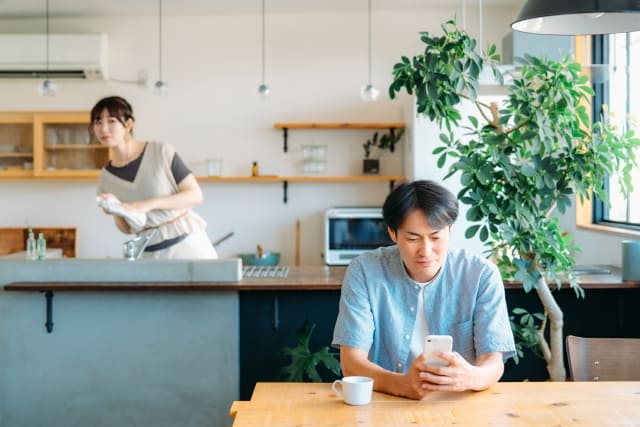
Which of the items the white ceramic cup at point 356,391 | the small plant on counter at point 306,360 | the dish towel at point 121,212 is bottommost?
the small plant on counter at point 306,360

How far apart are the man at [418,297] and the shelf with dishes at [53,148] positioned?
4.08m

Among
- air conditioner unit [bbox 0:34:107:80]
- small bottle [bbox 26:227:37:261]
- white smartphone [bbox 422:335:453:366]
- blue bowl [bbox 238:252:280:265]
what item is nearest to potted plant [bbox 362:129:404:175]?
blue bowl [bbox 238:252:280:265]

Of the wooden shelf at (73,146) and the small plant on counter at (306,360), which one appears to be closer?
the small plant on counter at (306,360)

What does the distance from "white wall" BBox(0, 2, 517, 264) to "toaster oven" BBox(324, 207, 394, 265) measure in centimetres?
47

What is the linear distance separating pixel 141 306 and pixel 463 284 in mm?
1819

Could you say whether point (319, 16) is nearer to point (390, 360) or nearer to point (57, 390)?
point (57, 390)

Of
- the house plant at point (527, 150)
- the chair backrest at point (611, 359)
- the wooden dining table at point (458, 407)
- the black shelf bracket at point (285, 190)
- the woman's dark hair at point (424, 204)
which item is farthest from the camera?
the black shelf bracket at point (285, 190)

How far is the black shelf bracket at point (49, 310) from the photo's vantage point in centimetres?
337

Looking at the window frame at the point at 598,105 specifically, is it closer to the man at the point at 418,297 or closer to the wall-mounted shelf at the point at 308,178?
the wall-mounted shelf at the point at 308,178

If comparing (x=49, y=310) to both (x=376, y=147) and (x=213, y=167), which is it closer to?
(x=213, y=167)

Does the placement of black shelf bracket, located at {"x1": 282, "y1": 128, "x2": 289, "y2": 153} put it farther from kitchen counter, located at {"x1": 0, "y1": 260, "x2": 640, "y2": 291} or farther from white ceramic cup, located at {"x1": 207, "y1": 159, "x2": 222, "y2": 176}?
kitchen counter, located at {"x1": 0, "y1": 260, "x2": 640, "y2": 291}

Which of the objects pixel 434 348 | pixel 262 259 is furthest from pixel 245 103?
pixel 434 348

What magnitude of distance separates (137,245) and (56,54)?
2.75 metres

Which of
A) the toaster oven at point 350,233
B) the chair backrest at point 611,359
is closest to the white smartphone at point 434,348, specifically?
the chair backrest at point 611,359
